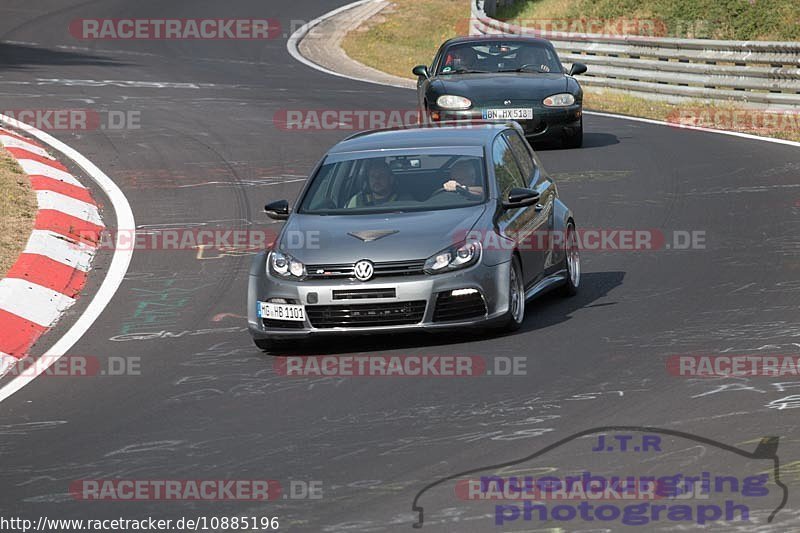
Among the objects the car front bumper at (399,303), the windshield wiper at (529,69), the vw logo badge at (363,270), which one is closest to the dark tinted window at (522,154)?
the car front bumper at (399,303)

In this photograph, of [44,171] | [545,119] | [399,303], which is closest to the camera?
[399,303]

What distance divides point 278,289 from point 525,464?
3418 millimetres

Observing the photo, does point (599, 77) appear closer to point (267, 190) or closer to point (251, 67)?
point (251, 67)

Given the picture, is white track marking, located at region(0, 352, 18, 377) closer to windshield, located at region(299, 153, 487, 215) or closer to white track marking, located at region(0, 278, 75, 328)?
white track marking, located at region(0, 278, 75, 328)

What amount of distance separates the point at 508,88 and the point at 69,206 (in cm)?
667

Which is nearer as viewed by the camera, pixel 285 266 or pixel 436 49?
pixel 285 266

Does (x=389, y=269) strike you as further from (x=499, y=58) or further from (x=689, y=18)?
(x=689, y=18)

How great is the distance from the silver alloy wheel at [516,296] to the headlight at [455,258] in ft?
1.04

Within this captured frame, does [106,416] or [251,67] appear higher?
[106,416]

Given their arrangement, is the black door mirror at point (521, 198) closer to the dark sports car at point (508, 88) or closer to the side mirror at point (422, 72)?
the dark sports car at point (508, 88)

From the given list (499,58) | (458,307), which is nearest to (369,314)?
(458,307)

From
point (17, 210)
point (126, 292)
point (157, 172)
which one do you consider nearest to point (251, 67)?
point (157, 172)

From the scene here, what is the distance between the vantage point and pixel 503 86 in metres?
19.8

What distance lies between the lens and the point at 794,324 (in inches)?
398
